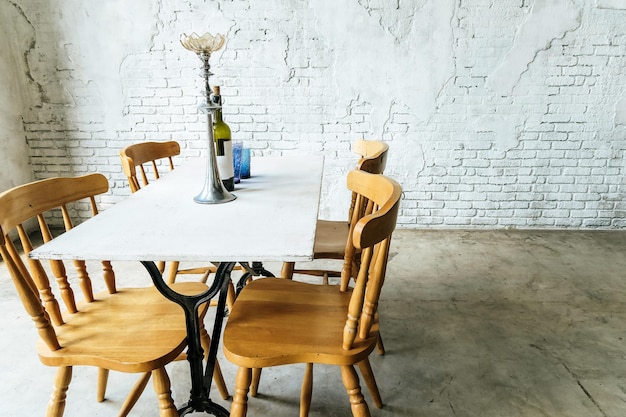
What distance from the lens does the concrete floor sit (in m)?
1.75

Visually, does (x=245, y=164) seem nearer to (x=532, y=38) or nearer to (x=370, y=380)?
(x=370, y=380)

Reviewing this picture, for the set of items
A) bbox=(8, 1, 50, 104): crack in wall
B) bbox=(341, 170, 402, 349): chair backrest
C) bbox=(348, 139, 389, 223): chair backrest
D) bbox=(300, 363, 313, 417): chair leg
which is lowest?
bbox=(300, 363, 313, 417): chair leg

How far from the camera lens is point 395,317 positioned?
2400 millimetres

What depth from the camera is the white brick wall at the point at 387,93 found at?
3.37 metres

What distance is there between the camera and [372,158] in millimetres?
1802

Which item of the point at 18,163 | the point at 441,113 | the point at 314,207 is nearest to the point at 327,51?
the point at 441,113

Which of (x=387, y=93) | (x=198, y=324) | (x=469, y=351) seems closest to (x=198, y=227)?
(x=198, y=324)

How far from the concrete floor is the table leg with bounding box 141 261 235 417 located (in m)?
0.21

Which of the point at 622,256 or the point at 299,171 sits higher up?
the point at 299,171

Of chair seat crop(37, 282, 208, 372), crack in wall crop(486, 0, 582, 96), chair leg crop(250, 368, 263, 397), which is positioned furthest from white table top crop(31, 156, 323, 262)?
crack in wall crop(486, 0, 582, 96)

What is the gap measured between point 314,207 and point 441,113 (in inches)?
95.2

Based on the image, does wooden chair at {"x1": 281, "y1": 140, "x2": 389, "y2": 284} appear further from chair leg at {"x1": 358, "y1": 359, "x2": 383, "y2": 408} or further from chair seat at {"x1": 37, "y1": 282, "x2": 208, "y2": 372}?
chair seat at {"x1": 37, "y1": 282, "x2": 208, "y2": 372}

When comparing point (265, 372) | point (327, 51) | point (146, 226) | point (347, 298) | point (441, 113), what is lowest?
point (265, 372)

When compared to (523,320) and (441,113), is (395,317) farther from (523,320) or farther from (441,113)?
(441,113)
